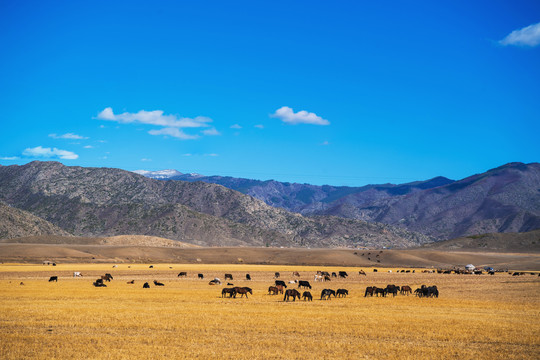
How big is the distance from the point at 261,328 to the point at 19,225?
480 ft

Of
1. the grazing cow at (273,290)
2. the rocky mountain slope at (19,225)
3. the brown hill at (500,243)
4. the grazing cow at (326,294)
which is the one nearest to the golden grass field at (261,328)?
the grazing cow at (326,294)

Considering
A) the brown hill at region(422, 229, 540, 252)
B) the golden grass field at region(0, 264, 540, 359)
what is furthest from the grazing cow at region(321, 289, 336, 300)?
the brown hill at region(422, 229, 540, 252)

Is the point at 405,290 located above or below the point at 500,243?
below

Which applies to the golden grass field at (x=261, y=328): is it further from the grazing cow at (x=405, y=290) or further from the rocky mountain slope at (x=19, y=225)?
the rocky mountain slope at (x=19, y=225)

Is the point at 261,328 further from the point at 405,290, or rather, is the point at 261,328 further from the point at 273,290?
the point at 405,290

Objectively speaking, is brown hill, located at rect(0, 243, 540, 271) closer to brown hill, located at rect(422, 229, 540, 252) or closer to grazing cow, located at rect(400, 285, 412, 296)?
brown hill, located at rect(422, 229, 540, 252)

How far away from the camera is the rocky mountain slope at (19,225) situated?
142 metres

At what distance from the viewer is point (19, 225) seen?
484 ft

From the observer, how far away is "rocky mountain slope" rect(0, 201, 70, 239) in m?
142

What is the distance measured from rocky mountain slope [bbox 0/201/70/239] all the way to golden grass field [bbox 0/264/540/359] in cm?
12001

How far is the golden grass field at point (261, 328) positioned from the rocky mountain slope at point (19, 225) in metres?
120

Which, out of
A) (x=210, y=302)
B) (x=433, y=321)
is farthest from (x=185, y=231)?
(x=433, y=321)

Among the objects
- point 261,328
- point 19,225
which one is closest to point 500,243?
point 19,225

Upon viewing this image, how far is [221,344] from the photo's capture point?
19.4m
